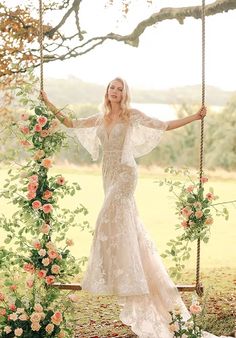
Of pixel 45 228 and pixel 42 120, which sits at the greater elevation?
pixel 42 120

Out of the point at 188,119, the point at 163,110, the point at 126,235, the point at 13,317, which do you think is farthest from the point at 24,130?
the point at 163,110

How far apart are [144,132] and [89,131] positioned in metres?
0.34

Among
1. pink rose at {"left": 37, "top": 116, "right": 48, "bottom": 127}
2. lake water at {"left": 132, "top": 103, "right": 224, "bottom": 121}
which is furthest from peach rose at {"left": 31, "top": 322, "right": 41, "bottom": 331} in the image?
lake water at {"left": 132, "top": 103, "right": 224, "bottom": 121}

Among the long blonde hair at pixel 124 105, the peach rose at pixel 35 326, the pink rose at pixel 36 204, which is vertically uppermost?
the long blonde hair at pixel 124 105

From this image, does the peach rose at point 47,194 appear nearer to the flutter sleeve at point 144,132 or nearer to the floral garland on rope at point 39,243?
the floral garland on rope at point 39,243

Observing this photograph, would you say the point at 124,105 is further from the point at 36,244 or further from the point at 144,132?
the point at 36,244

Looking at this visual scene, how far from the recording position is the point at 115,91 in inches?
159

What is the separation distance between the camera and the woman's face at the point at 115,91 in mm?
4051

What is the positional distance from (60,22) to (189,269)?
8.68 ft

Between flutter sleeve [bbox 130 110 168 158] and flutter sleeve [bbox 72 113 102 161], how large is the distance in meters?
0.23

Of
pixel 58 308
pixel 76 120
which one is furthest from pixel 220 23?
pixel 58 308

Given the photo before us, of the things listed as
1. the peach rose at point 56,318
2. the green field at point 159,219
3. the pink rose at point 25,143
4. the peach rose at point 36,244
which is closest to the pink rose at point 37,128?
the pink rose at point 25,143

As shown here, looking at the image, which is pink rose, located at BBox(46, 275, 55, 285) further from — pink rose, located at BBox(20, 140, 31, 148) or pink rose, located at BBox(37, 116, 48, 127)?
pink rose, located at BBox(37, 116, 48, 127)

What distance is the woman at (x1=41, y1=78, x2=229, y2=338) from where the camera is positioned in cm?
403
